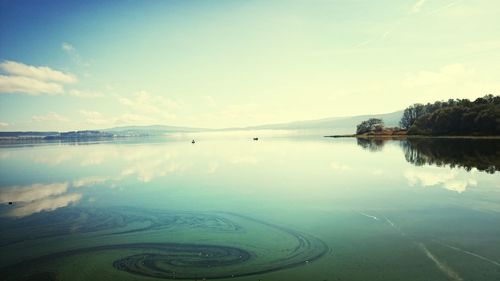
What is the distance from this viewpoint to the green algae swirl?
50.8 ft

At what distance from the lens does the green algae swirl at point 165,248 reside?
15.5m

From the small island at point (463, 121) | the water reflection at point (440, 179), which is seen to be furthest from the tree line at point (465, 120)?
the water reflection at point (440, 179)

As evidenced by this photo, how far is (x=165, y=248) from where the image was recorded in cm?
1814

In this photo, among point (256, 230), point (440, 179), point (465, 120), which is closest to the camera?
point (256, 230)

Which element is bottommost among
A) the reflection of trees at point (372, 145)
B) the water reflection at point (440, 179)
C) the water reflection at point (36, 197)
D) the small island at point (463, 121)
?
the water reflection at point (440, 179)

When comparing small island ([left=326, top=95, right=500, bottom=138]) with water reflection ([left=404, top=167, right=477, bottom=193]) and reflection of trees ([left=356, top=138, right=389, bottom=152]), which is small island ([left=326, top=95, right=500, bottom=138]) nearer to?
reflection of trees ([left=356, top=138, right=389, bottom=152])

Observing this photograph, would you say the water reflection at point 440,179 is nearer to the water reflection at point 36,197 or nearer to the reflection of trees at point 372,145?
the water reflection at point 36,197

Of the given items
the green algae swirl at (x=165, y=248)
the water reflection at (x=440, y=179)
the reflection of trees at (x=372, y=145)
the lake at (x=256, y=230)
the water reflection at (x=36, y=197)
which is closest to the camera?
the lake at (x=256, y=230)

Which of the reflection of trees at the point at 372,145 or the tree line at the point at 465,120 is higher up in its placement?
the tree line at the point at 465,120

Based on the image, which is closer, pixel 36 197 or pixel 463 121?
pixel 36 197

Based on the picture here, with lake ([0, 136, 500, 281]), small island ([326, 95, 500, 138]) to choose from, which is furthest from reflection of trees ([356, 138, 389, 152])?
lake ([0, 136, 500, 281])

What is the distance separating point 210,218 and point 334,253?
997 cm

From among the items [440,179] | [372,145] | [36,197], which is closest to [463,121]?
[372,145]

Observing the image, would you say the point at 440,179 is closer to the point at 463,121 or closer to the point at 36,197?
the point at 36,197
